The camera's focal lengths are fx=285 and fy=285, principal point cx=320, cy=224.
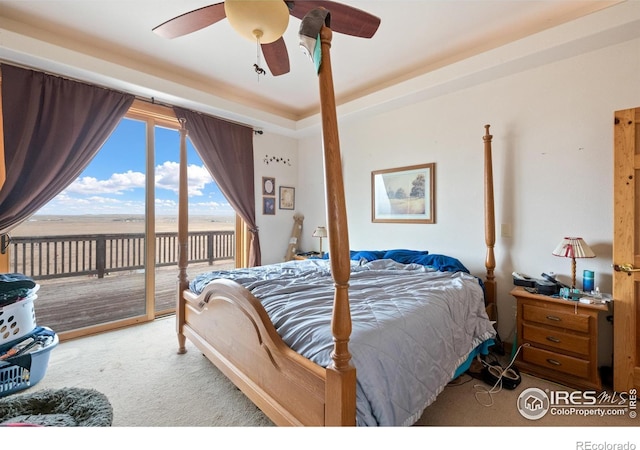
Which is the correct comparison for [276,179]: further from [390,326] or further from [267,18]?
[390,326]

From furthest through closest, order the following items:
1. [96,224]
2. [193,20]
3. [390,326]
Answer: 1. [96,224]
2. [193,20]
3. [390,326]

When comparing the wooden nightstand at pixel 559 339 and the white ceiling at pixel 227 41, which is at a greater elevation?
the white ceiling at pixel 227 41

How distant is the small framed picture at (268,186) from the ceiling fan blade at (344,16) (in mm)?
2605

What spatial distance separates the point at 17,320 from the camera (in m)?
2.10

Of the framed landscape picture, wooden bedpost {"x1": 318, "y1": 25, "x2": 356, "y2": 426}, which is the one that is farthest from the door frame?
wooden bedpost {"x1": 318, "y1": 25, "x2": 356, "y2": 426}

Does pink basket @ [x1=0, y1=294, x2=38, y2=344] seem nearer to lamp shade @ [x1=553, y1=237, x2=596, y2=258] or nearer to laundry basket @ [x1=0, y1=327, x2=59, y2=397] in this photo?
laundry basket @ [x1=0, y1=327, x2=59, y2=397]

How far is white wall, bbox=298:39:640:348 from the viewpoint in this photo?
7.16ft

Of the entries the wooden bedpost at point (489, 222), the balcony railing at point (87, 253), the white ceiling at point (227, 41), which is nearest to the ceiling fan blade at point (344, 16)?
the white ceiling at point (227, 41)

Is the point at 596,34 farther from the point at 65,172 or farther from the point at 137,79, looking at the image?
the point at 65,172

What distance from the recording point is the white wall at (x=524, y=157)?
2182mm

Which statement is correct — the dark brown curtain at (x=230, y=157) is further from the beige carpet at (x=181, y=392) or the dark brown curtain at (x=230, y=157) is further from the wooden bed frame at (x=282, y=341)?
the beige carpet at (x=181, y=392)

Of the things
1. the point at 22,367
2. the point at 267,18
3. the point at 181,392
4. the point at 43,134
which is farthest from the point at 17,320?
the point at 267,18

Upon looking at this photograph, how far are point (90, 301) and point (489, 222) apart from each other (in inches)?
164
